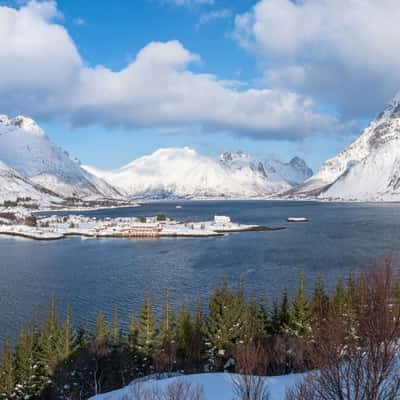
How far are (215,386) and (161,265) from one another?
2640cm

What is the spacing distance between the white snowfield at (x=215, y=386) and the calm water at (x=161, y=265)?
37.4ft

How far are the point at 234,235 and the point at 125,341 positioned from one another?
41.5m

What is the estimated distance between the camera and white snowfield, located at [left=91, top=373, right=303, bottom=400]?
717 cm

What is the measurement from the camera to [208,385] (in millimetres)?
7707

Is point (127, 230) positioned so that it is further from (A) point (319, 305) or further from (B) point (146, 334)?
(B) point (146, 334)

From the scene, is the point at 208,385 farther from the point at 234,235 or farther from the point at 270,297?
the point at 234,235

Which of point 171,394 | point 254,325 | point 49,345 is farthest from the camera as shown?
point 254,325

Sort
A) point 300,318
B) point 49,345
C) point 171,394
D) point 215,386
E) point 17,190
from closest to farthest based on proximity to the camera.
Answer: point 171,394
point 215,386
point 49,345
point 300,318
point 17,190

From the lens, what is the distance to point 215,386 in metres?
7.64

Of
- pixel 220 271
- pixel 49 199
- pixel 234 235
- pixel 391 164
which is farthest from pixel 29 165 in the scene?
pixel 220 271

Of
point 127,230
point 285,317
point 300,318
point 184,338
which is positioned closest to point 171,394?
point 184,338

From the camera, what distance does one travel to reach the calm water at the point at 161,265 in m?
23.3

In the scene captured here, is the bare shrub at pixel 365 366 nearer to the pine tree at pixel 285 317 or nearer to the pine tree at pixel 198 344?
the pine tree at pixel 198 344

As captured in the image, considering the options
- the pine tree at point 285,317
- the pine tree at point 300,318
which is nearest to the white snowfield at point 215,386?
the pine tree at point 300,318
